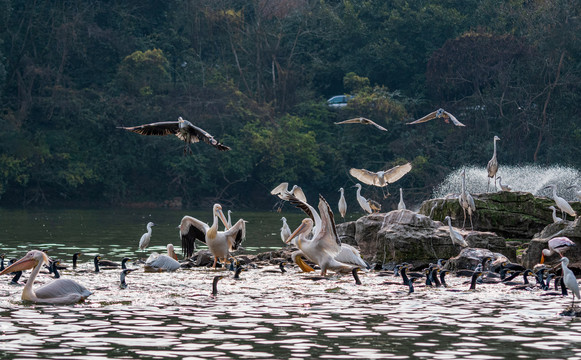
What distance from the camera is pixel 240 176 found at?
58188 mm

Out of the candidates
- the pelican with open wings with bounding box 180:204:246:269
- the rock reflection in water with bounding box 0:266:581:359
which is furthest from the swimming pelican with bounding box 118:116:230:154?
the rock reflection in water with bounding box 0:266:581:359

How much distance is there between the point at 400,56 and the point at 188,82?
46.9ft

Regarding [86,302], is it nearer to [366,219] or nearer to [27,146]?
[366,219]

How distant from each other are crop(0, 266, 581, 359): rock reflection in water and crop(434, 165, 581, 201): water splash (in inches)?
1087

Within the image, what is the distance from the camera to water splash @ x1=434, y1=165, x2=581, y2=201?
42812 millimetres

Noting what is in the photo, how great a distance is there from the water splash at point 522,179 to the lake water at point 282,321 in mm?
26692

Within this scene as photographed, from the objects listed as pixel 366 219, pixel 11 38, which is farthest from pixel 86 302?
pixel 11 38

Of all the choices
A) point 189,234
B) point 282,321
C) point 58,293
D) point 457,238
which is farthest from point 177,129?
point 282,321

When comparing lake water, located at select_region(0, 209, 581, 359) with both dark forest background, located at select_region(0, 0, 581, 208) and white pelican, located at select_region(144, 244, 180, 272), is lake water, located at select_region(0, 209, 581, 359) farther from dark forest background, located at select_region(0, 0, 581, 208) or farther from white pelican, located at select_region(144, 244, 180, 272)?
dark forest background, located at select_region(0, 0, 581, 208)

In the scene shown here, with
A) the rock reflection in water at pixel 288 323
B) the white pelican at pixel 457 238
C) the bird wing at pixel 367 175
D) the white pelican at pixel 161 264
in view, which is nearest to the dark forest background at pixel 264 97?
the bird wing at pixel 367 175

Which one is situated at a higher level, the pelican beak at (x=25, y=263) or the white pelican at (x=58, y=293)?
the pelican beak at (x=25, y=263)

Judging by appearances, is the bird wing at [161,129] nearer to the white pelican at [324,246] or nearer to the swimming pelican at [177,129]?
the swimming pelican at [177,129]

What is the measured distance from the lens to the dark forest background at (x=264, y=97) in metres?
54.9

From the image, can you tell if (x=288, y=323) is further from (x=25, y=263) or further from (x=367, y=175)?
(x=367, y=175)
